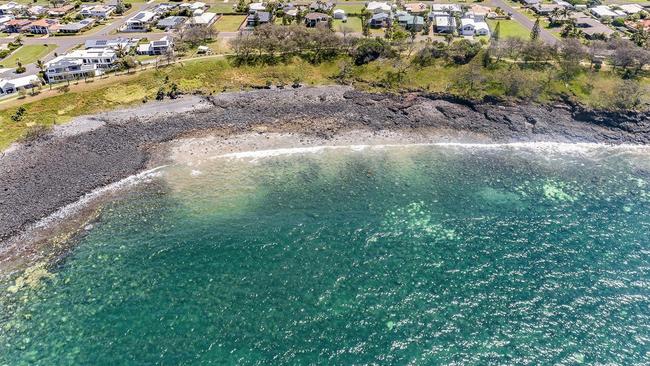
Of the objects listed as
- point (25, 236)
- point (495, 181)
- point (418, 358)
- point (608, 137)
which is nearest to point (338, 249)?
point (418, 358)

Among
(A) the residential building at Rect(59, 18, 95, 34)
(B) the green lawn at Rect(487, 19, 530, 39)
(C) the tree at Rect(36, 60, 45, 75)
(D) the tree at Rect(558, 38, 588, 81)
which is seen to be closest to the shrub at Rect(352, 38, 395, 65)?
(B) the green lawn at Rect(487, 19, 530, 39)

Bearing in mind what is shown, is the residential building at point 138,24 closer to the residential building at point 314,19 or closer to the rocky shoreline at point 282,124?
the residential building at point 314,19

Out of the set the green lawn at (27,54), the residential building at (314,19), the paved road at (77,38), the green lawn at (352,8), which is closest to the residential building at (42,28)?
the paved road at (77,38)

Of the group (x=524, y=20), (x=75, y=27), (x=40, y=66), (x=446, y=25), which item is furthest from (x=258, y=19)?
(x=524, y=20)

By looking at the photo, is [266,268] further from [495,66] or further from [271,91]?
[495,66]

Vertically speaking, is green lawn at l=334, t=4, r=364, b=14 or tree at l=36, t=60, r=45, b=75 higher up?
green lawn at l=334, t=4, r=364, b=14

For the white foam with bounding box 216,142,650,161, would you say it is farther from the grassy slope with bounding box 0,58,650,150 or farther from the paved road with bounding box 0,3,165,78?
the paved road with bounding box 0,3,165,78
